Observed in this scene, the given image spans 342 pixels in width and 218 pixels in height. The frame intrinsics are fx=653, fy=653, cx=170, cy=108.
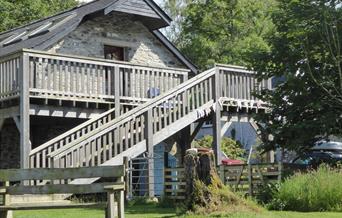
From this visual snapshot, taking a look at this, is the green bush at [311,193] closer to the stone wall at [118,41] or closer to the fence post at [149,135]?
the fence post at [149,135]

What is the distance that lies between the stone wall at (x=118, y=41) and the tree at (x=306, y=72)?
281 inches

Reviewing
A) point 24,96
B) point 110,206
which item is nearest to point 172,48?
point 24,96

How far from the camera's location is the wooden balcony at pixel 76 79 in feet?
60.3

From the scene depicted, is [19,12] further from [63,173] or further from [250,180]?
[63,173]

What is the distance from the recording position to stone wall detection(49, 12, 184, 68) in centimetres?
2258

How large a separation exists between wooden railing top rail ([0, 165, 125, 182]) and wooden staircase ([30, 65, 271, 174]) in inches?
224

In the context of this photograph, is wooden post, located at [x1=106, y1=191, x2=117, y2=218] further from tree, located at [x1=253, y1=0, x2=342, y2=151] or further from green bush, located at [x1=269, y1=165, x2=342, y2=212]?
tree, located at [x1=253, y1=0, x2=342, y2=151]

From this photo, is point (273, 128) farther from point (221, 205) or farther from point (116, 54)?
point (116, 54)

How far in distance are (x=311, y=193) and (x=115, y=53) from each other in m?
12.2

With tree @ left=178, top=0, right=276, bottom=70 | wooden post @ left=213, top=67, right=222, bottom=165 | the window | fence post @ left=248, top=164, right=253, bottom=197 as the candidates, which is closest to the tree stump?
fence post @ left=248, top=164, right=253, bottom=197

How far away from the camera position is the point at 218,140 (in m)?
21.8

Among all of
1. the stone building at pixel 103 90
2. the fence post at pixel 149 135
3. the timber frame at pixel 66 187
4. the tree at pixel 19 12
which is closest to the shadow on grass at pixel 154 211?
the stone building at pixel 103 90

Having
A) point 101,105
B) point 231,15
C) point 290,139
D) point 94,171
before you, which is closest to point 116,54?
point 101,105

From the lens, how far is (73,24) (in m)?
21.7
